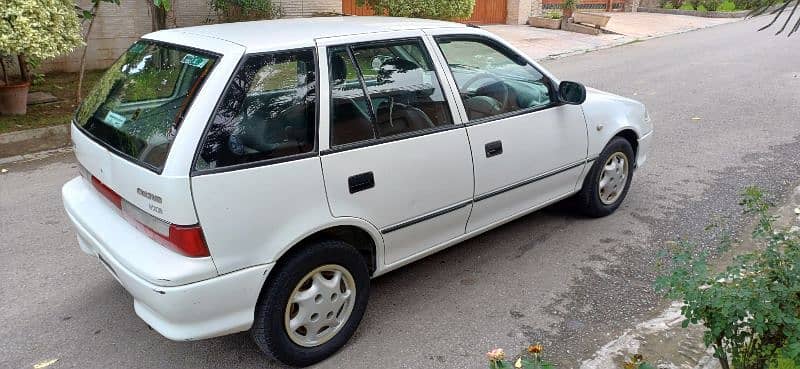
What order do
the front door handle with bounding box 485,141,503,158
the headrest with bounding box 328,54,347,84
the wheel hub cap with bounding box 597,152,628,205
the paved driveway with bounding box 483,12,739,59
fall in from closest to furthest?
the headrest with bounding box 328,54,347,84, the front door handle with bounding box 485,141,503,158, the wheel hub cap with bounding box 597,152,628,205, the paved driveway with bounding box 483,12,739,59

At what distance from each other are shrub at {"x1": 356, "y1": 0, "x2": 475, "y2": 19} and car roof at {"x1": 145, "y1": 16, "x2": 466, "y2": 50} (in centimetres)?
874

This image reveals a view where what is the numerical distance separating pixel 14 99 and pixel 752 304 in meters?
7.95

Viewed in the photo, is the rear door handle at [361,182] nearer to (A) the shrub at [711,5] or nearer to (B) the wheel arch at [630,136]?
(B) the wheel arch at [630,136]

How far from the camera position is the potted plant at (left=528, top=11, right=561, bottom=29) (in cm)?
1783

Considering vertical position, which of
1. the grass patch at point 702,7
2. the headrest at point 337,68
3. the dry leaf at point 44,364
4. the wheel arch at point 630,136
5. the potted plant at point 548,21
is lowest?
the dry leaf at point 44,364

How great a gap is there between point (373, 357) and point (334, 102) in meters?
1.34

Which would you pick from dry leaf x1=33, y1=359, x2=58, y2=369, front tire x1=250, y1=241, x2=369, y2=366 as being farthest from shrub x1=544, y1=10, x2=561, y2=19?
dry leaf x1=33, y1=359, x2=58, y2=369

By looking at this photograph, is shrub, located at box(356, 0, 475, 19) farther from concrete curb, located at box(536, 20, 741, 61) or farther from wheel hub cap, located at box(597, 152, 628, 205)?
wheel hub cap, located at box(597, 152, 628, 205)

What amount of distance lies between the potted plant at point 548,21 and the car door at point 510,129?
14611mm

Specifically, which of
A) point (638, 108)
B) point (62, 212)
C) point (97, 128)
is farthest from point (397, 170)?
point (62, 212)

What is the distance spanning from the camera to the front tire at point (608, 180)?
454 centimetres

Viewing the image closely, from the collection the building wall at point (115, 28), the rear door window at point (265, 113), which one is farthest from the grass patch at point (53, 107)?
the rear door window at point (265, 113)

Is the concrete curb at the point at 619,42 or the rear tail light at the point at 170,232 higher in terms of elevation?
the rear tail light at the point at 170,232

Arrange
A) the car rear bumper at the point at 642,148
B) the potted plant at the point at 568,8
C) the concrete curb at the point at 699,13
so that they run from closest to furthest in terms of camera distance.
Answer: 1. the car rear bumper at the point at 642,148
2. the potted plant at the point at 568,8
3. the concrete curb at the point at 699,13
